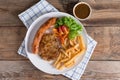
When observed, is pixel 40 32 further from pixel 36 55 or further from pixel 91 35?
pixel 91 35

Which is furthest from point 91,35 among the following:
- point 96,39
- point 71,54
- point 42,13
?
point 42,13

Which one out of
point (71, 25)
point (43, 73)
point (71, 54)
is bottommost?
point (43, 73)

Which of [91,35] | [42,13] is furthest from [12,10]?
[91,35]

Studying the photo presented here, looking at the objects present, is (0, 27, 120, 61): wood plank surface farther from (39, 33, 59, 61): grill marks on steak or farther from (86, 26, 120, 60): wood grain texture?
(39, 33, 59, 61): grill marks on steak

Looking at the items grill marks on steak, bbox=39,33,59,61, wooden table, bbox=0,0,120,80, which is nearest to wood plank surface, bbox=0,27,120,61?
wooden table, bbox=0,0,120,80

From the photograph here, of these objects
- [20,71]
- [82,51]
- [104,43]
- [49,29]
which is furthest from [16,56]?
[104,43]

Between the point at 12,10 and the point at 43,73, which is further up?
the point at 12,10

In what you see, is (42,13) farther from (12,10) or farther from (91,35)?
(91,35)

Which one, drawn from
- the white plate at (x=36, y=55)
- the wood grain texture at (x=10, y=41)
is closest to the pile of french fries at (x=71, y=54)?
the white plate at (x=36, y=55)
